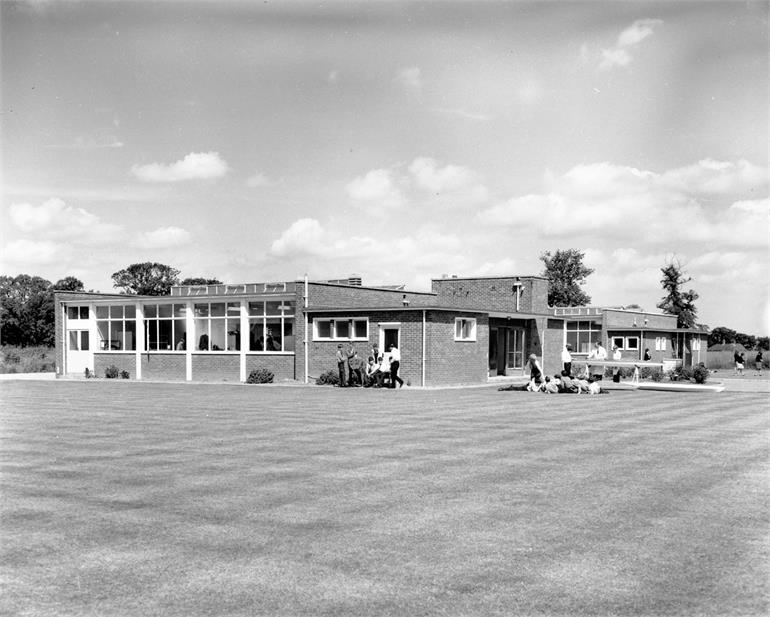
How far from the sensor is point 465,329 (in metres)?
32.0

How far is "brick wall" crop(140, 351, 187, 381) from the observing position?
35.8m

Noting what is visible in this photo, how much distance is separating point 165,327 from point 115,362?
3429mm

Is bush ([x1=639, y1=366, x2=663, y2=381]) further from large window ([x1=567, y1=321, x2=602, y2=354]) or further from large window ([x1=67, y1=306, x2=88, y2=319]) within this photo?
large window ([x1=67, y1=306, x2=88, y2=319])

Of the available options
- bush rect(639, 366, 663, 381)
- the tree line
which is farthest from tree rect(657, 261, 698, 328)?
bush rect(639, 366, 663, 381)

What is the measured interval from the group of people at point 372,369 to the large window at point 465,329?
9.05 ft

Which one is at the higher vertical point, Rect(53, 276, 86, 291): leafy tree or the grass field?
Rect(53, 276, 86, 291): leafy tree

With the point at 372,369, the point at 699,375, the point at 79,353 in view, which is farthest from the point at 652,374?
the point at 79,353

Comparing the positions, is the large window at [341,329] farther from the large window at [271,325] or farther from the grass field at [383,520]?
the grass field at [383,520]

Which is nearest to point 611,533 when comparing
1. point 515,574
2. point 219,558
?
point 515,574

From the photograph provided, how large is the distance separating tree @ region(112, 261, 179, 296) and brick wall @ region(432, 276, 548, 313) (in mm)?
59044

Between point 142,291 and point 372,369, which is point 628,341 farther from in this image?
point 142,291

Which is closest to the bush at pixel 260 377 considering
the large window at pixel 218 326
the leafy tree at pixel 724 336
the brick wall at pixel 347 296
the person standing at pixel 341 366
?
the large window at pixel 218 326

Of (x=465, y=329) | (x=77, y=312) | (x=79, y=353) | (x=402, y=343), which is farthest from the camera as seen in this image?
(x=77, y=312)

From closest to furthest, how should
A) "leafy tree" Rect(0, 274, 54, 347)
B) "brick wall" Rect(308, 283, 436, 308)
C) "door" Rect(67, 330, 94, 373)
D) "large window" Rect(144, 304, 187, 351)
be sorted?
"brick wall" Rect(308, 283, 436, 308) → "large window" Rect(144, 304, 187, 351) → "door" Rect(67, 330, 94, 373) → "leafy tree" Rect(0, 274, 54, 347)
